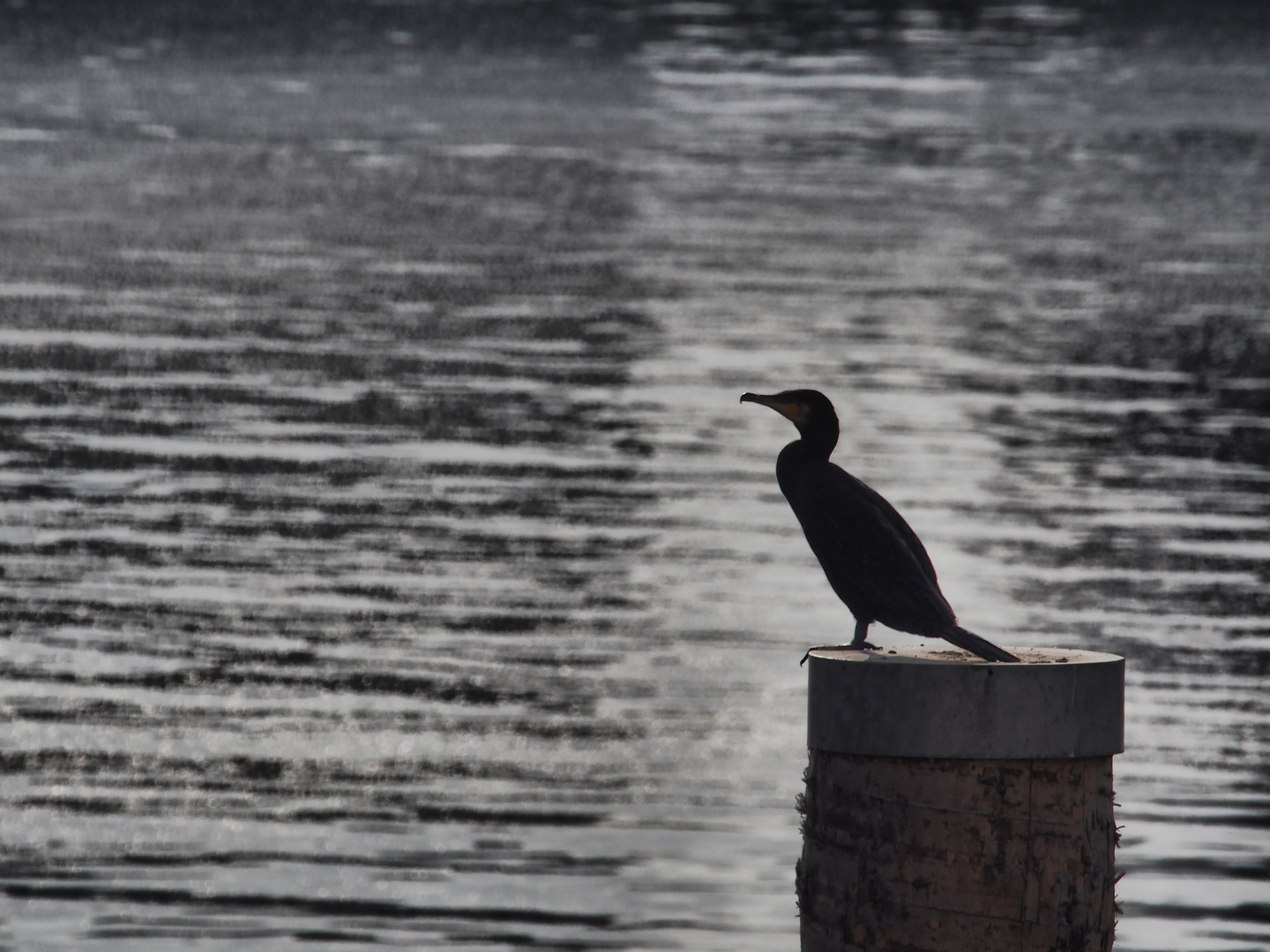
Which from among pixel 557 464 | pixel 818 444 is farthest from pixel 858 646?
pixel 557 464

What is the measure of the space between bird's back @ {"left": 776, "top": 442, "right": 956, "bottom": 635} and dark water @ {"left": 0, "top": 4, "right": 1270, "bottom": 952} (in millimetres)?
2233

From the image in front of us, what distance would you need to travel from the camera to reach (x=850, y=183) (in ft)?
79.9

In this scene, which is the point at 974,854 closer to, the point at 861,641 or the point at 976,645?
the point at 976,645

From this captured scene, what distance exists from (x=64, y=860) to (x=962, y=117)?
23504 mm

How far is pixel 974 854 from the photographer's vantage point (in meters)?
3.11

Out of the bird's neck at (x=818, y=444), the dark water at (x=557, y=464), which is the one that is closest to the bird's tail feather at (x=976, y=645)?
the bird's neck at (x=818, y=444)

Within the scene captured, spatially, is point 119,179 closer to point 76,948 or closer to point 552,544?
point 552,544

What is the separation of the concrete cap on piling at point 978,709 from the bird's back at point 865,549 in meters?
0.54

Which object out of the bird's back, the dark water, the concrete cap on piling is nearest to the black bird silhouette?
the bird's back

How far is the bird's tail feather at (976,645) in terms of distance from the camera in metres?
3.21

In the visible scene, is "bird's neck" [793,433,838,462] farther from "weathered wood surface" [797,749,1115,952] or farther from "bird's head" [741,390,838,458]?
"weathered wood surface" [797,749,1115,952]

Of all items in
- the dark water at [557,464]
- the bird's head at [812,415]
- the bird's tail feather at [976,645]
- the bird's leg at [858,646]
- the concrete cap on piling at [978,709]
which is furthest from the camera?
the dark water at [557,464]

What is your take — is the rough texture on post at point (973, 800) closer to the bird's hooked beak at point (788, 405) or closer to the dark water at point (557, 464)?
the bird's hooked beak at point (788, 405)

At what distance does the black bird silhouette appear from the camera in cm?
377
